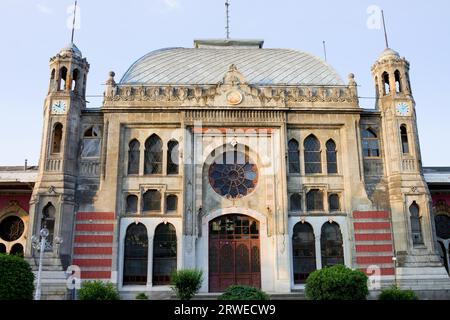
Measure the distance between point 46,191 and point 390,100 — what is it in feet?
70.9

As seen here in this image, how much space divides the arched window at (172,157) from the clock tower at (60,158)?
5579 mm

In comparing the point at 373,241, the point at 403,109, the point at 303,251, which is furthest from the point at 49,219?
the point at 403,109

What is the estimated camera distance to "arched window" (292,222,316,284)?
26500mm

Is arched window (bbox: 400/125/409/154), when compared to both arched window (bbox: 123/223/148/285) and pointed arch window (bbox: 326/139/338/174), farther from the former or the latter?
arched window (bbox: 123/223/148/285)

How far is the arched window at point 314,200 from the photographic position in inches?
1092

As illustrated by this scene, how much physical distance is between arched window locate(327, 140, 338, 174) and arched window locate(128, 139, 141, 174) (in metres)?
11.9

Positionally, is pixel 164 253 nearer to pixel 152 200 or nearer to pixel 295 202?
pixel 152 200

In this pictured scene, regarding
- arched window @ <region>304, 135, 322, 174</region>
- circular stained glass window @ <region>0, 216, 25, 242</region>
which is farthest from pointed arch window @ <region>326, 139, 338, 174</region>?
circular stained glass window @ <region>0, 216, 25, 242</region>

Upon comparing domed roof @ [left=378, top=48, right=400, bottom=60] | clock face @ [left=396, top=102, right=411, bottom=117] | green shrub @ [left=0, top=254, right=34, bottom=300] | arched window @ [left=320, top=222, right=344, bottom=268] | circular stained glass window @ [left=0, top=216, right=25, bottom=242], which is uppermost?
domed roof @ [left=378, top=48, right=400, bottom=60]

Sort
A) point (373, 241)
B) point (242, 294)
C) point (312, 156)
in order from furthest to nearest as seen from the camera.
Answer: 1. point (312, 156)
2. point (373, 241)
3. point (242, 294)

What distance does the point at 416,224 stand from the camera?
2656cm

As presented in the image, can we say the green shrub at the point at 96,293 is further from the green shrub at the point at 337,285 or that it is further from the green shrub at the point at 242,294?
the green shrub at the point at 337,285

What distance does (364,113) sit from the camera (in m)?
29.2

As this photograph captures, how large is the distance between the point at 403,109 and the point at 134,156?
56.2 ft
